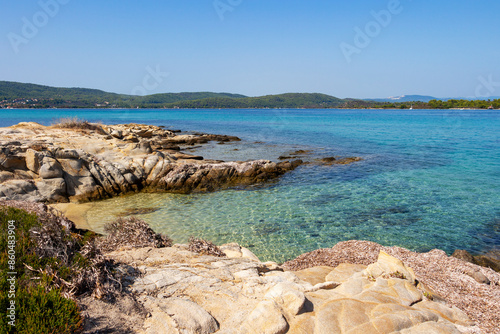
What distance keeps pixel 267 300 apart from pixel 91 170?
1698cm

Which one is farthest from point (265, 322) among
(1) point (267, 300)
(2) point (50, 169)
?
(2) point (50, 169)

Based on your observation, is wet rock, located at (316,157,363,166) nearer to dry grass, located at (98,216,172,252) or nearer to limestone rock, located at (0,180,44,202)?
dry grass, located at (98,216,172,252)

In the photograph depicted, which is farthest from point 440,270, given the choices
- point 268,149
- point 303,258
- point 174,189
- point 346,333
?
point 268,149

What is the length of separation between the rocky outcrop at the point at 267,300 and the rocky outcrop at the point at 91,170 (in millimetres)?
12328

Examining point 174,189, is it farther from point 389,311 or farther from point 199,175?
point 389,311

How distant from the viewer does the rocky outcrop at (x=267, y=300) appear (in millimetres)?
4949

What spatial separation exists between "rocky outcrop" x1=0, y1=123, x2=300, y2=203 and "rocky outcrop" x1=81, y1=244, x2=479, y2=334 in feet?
40.4

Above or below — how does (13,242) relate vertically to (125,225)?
above

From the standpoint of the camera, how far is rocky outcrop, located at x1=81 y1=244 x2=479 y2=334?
16.2 ft

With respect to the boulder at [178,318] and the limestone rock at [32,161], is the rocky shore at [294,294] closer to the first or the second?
the boulder at [178,318]

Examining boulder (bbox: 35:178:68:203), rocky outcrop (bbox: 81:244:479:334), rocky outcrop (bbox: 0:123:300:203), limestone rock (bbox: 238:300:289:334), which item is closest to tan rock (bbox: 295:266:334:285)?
rocky outcrop (bbox: 81:244:479:334)

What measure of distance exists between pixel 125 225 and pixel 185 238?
423 centimetres

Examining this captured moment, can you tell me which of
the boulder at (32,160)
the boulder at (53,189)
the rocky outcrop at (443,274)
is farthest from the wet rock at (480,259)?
the boulder at (32,160)

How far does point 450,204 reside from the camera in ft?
53.8
